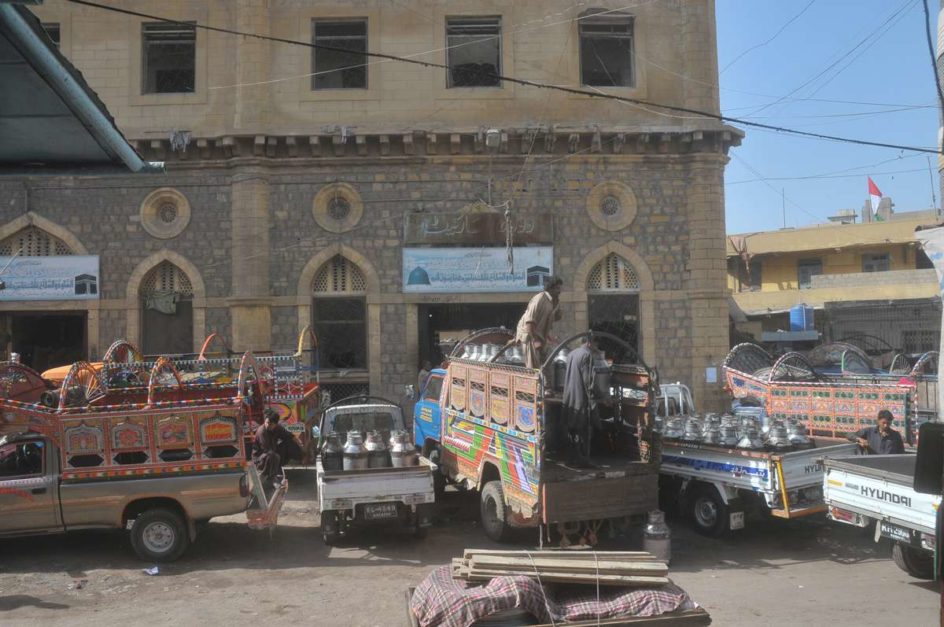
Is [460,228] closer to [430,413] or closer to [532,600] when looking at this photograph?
[430,413]

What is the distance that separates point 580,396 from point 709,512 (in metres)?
2.68

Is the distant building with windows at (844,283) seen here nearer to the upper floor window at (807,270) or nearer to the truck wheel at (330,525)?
the upper floor window at (807,270)

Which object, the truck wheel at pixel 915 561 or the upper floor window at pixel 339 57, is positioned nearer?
the truck wheel at pixel 915 561

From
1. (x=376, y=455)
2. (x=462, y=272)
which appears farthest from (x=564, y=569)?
(x=462, y=272)

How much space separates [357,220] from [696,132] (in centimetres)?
859

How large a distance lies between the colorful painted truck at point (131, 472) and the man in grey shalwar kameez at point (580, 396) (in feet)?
12.4

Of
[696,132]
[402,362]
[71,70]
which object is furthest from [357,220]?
[71,70]

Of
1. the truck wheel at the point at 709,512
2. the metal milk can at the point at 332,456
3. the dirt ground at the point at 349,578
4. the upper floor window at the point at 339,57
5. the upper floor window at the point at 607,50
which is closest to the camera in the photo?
the dirt ground at the point at 349,578

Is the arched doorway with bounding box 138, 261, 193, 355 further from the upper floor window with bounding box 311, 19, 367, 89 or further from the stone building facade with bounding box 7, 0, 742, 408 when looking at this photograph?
the upper floor window with bounding box 311, 19, 367, 89

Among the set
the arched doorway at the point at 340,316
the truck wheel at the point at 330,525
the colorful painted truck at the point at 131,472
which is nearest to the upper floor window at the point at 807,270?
the arched doorway at the point at 340,316

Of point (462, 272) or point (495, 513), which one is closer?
point (495, 513)

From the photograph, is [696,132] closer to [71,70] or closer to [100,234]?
[100,234]

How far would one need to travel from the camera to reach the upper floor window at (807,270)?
123 ft

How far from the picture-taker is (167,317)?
18.4 meters
